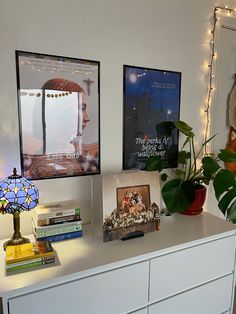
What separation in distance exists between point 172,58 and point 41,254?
1363mm

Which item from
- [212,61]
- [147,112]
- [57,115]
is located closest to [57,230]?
[57,115]

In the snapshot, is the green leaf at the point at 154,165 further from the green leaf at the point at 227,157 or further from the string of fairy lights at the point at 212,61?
the string of fairy lights at the point at 212,61

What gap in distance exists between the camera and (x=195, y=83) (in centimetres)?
172

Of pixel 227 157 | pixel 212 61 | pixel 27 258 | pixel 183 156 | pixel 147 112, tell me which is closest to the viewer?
pixel 27 258

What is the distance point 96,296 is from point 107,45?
49.2 inches

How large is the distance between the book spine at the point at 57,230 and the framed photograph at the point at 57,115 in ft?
0.91

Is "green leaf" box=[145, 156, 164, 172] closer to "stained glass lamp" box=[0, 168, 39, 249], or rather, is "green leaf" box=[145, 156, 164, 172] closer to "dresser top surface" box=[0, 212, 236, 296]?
"dresser top surface" box=[0, 212, 236, 296]

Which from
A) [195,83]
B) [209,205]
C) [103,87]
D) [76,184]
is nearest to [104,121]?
[103,87]

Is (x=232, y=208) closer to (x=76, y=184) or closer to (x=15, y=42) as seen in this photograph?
(x=76, y=184)

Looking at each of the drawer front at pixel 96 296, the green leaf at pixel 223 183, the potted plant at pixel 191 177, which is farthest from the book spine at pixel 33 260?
the green leaf at pixel 223 183

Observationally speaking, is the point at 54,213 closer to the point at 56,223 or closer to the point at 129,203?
the point at 56,223

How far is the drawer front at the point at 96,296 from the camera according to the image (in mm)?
911

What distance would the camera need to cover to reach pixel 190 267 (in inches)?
49.1

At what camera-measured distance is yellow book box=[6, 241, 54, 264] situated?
0.98 m
